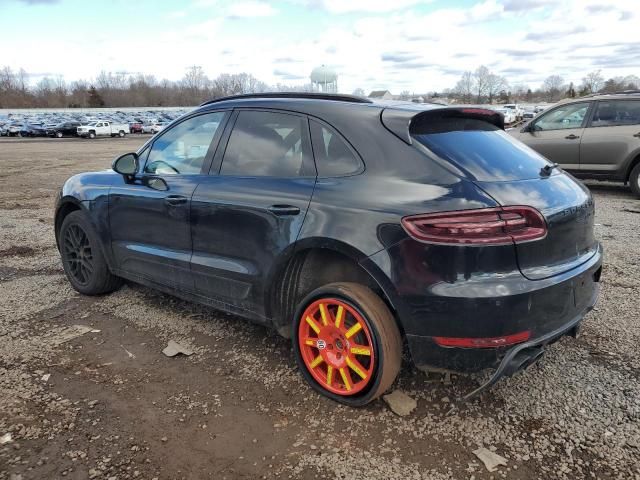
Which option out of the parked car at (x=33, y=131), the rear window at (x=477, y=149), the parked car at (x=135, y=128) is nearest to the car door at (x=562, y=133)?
the rear window at (x=477, y=149)

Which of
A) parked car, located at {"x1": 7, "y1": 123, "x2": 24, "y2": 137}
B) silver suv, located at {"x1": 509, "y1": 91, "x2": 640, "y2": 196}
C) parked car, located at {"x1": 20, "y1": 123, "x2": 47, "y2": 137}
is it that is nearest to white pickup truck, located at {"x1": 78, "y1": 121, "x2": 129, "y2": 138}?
parked car, located at {"x1": 20, "y1": 123, "x2": 47, "y2": 137}

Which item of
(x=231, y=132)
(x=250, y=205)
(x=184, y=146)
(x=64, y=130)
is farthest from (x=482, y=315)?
(x=64, y=130)

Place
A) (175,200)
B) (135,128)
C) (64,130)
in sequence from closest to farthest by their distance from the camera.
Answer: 1. (175,200)
2. (64,130)
3. (135,128)

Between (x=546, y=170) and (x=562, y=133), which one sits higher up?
(x=562, y=133)

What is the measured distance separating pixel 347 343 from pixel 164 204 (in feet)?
5.88

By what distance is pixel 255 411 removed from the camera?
2.96 meters

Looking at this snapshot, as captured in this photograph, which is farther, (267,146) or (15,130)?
(15,130)

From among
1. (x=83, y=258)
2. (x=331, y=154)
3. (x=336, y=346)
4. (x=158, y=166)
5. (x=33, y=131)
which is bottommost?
(x=336, y=346)

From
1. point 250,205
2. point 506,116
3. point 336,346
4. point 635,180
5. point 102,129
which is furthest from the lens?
point 102,129

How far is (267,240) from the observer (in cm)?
316

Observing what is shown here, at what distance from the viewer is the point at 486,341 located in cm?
253

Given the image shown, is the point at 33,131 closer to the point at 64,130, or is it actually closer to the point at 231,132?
the point at 64,130

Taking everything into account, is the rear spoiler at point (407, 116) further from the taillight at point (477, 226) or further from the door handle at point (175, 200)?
the door handle at point (175, 200)

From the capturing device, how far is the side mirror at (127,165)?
4.18 meters
